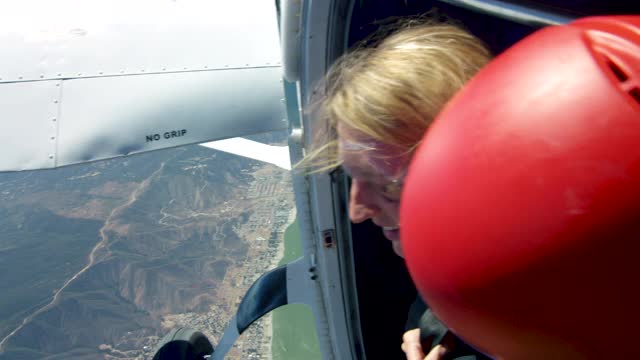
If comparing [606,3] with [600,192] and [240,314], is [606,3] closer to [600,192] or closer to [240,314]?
[600,192]

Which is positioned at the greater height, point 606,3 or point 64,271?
point 606,3

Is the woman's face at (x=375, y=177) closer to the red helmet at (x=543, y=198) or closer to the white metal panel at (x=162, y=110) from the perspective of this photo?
the red helmet at (x=543, y=198)

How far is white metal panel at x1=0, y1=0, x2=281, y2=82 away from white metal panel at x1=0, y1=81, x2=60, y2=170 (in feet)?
0.25

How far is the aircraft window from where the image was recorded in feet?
98.3

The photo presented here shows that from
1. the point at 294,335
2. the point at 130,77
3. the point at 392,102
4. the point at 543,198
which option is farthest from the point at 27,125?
Result: the point at 294,335

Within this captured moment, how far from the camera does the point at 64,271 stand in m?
36.3

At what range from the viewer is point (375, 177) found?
0.91 meters

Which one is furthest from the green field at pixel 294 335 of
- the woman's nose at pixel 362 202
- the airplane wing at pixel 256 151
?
the woman's nose at pixel 362 202

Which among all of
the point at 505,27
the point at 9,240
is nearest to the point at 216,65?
the point at 505,27

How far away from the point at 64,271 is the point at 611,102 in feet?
140

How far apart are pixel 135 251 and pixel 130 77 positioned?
42748mm

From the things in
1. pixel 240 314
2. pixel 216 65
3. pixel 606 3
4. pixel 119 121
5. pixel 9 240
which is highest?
pixel 606 3

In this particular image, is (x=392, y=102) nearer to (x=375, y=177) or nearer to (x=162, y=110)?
(x=375, y=177)

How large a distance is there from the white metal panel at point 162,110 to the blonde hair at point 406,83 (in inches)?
46.1
